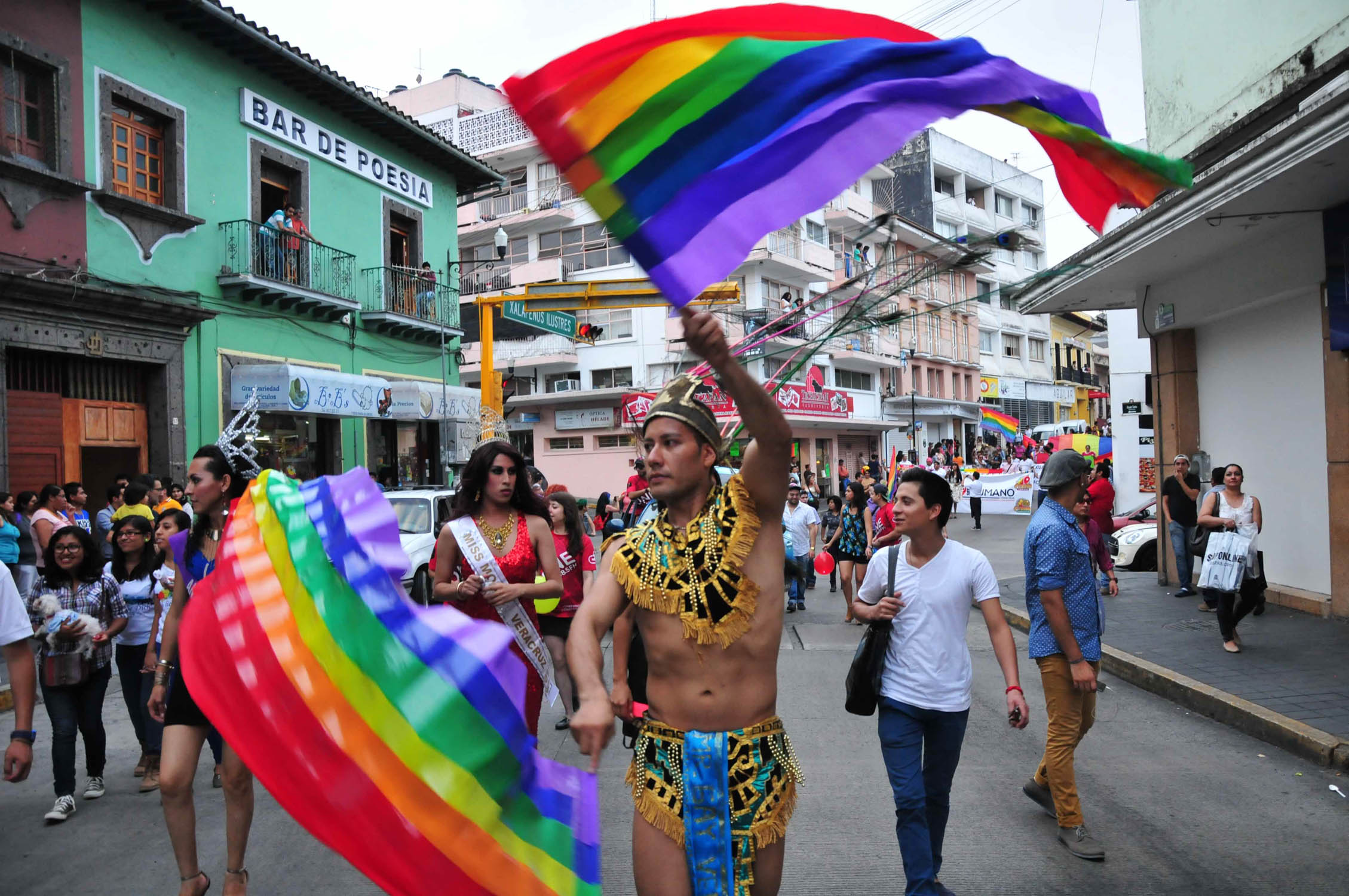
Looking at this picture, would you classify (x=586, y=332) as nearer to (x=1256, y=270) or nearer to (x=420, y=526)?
(x=420, y=526)

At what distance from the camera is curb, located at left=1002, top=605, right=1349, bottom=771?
603 centimetres

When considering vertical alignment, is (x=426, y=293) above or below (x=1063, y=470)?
above

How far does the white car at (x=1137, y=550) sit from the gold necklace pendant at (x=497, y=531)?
528 inches

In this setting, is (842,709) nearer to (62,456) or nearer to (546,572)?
(546,572)

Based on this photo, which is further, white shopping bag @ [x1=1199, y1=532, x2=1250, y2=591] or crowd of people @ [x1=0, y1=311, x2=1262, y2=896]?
white shopping bag @ [x1=1199, y1=532, x2=1250, y2=591]

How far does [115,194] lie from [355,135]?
23.0 feet

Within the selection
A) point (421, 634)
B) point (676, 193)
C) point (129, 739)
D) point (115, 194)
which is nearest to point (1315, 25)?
point (676, 193)

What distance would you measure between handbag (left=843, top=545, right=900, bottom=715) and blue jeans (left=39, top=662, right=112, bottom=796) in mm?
4218

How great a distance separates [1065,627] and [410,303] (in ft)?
64.9

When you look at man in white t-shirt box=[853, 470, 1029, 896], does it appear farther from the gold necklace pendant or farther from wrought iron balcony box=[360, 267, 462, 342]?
wrought iron balcony box=[360, 267, 462, 342]

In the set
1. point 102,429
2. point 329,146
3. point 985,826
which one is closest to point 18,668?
point 985,826

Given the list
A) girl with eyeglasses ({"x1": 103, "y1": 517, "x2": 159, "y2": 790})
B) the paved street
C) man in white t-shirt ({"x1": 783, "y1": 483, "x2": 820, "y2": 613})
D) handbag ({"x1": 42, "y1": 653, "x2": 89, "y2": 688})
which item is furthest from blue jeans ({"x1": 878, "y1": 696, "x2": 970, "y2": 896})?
man in white t-shirt ({"x1": 783, "y1": 483, "x2": 820, "y2": 613})

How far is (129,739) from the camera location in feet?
23.7

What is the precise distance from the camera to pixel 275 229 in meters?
17.9
